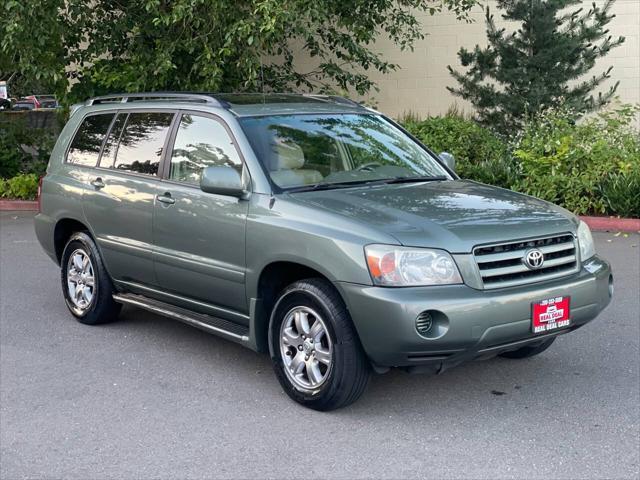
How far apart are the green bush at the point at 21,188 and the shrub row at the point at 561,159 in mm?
6167

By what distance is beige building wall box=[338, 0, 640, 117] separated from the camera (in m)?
15.3

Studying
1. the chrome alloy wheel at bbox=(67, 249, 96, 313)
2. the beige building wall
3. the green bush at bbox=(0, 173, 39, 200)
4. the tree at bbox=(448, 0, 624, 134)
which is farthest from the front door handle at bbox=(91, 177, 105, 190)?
the beige building wall

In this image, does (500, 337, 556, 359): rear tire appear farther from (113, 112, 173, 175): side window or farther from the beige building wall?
the beige building wall

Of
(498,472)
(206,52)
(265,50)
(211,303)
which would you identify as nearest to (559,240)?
(498,472)

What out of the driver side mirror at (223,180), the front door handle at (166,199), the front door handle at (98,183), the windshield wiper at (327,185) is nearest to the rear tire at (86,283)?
the front door handle at (98,183)

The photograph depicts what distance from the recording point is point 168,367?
6.15 m

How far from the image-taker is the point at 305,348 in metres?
5.18

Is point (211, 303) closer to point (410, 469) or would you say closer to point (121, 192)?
point (121, 192)

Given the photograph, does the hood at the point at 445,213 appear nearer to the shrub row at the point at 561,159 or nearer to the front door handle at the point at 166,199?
the front door handle at the point at 166,199

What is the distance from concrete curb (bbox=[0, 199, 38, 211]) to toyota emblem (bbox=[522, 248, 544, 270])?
1065cm

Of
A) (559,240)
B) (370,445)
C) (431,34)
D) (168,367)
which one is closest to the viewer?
(370,445)

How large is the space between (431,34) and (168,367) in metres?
11.9

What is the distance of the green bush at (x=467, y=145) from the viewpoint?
12172 millimetres

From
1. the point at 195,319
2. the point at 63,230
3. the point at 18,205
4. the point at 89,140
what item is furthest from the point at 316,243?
the point at 18,205
